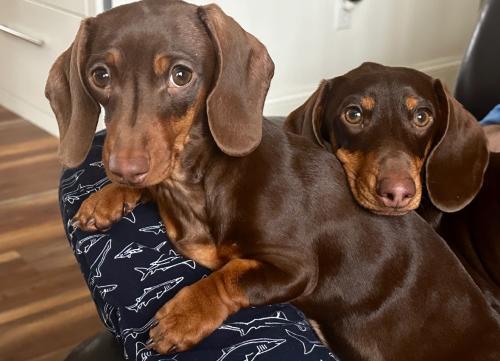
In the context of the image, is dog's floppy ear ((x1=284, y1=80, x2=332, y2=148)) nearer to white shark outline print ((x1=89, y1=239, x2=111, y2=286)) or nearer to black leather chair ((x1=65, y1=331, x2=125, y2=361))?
white shark outline print ((x1=89, y1=239, x2=111, y2=286))

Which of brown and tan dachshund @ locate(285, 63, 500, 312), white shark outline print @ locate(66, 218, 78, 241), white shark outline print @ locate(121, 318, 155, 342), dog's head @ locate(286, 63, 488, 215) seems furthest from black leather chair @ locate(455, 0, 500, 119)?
white shark outline print @ locate(121, 318, 155, 342)

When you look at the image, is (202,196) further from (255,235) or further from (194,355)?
(194,355)

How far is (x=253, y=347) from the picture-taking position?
1454mm

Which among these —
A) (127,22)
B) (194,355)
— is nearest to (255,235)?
(194,355)

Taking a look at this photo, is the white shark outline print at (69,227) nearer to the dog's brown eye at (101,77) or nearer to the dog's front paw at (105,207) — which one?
the dog's front paw at (105,207)

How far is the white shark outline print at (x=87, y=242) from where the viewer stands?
1.72m

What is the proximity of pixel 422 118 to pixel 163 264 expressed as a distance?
0.68 meters

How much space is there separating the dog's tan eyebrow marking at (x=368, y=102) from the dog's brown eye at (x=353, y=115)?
20 mm

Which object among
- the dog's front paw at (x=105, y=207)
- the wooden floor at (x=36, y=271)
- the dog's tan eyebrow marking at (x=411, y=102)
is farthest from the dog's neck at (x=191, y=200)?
the wooden floor at (x=36, y=271)

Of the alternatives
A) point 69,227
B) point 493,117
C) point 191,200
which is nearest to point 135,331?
point 191,200

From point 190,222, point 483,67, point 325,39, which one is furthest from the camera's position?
point 325,39

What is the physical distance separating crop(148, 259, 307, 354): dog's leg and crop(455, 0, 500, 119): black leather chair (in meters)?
1.23

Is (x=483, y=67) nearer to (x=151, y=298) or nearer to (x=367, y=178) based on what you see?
(x=367, y=178)

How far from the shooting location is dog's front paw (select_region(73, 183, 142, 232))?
5.76 feet
